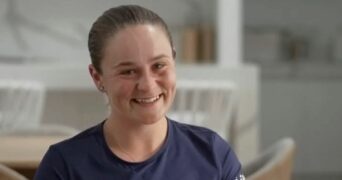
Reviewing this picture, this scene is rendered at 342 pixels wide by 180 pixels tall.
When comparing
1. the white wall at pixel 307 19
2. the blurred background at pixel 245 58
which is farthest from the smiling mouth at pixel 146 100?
the white wall at pixel 307 19

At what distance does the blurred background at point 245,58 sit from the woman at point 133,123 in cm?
228

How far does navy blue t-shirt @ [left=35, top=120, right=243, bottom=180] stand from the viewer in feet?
3.37

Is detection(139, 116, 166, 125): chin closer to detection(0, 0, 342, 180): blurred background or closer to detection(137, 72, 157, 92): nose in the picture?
detection(137, 72, 157, 92): nose

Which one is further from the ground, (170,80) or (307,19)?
(170,80)

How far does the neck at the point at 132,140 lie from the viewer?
1.05 meters

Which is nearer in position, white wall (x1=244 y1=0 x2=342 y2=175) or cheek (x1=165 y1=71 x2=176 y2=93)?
cheek (x1=165 y1=71 x2=176 y2=93)

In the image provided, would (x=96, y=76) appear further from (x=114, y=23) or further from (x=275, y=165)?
(x=275, y=165)

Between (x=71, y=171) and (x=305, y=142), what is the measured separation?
14.7ft

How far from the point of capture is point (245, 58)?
5449mm

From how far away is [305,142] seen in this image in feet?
17.6

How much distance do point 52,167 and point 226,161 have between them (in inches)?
10.8

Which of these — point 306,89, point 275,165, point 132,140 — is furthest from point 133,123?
point 306,89

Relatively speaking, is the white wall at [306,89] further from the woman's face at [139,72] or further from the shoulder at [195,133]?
the woman's face at [139,72]

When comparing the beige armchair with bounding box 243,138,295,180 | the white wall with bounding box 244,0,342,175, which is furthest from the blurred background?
the beige armchair with bounding box 243,138,295,180
